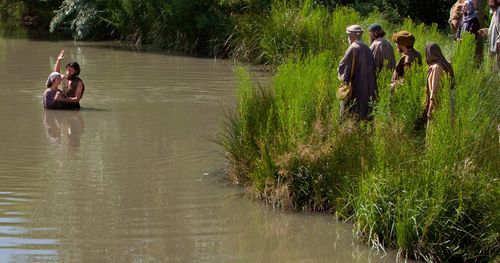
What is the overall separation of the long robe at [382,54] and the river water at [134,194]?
2314 millimetres

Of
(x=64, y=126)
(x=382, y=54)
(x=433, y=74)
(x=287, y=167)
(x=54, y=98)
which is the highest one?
(x=433, y=74)

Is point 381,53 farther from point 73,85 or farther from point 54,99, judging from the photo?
point 54,99

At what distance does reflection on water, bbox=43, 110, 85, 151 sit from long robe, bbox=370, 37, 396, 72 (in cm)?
439

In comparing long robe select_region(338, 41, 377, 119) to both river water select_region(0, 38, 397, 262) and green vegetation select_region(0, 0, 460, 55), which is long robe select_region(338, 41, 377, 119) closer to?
river water select_region(0, 38, 397, 262)

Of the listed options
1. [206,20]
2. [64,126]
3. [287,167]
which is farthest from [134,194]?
[206,20]

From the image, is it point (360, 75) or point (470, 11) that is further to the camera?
point (470, 11)

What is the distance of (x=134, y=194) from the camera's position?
10.7 meters

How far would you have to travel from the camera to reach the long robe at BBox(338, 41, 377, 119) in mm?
11141

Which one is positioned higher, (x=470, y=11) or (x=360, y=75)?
(x=470, y=11)

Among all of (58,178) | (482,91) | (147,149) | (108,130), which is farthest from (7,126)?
(482,91)

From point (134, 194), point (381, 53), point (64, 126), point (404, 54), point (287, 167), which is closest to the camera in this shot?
point (287, 167)

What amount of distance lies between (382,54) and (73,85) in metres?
6.44

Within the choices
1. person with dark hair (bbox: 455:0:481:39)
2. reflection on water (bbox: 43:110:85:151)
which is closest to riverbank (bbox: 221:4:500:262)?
person with dark hair (bbox: 455:0:481:39)

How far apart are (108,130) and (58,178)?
332cm
